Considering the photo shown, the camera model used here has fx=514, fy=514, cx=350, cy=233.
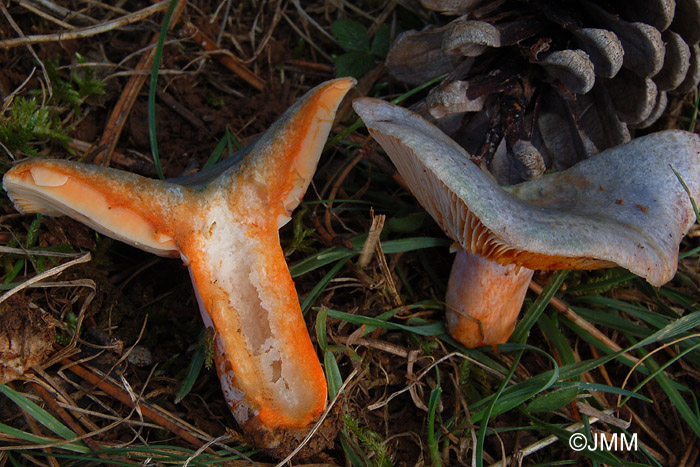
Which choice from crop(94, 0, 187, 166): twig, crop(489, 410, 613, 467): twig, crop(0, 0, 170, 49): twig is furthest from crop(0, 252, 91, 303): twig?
crop(489, 410, 613, 467): twig

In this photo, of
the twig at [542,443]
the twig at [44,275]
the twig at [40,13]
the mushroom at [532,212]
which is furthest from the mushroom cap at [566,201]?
the twig at [40,13]

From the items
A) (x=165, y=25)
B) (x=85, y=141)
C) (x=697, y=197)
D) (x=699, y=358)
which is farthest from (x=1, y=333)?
(x=699, y=358)

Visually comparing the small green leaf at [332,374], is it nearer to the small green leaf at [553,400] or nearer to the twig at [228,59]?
the small green leaf at [553,400]

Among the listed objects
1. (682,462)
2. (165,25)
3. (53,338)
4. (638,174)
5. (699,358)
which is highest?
(165,25)

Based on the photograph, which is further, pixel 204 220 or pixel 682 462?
pixel 682 462

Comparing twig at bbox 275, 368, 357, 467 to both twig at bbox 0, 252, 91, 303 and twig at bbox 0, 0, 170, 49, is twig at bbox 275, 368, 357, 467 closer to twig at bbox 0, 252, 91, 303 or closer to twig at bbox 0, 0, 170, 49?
twig at bbox 0, 252, 91, 303

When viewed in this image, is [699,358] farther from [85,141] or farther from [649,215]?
[85,141]
